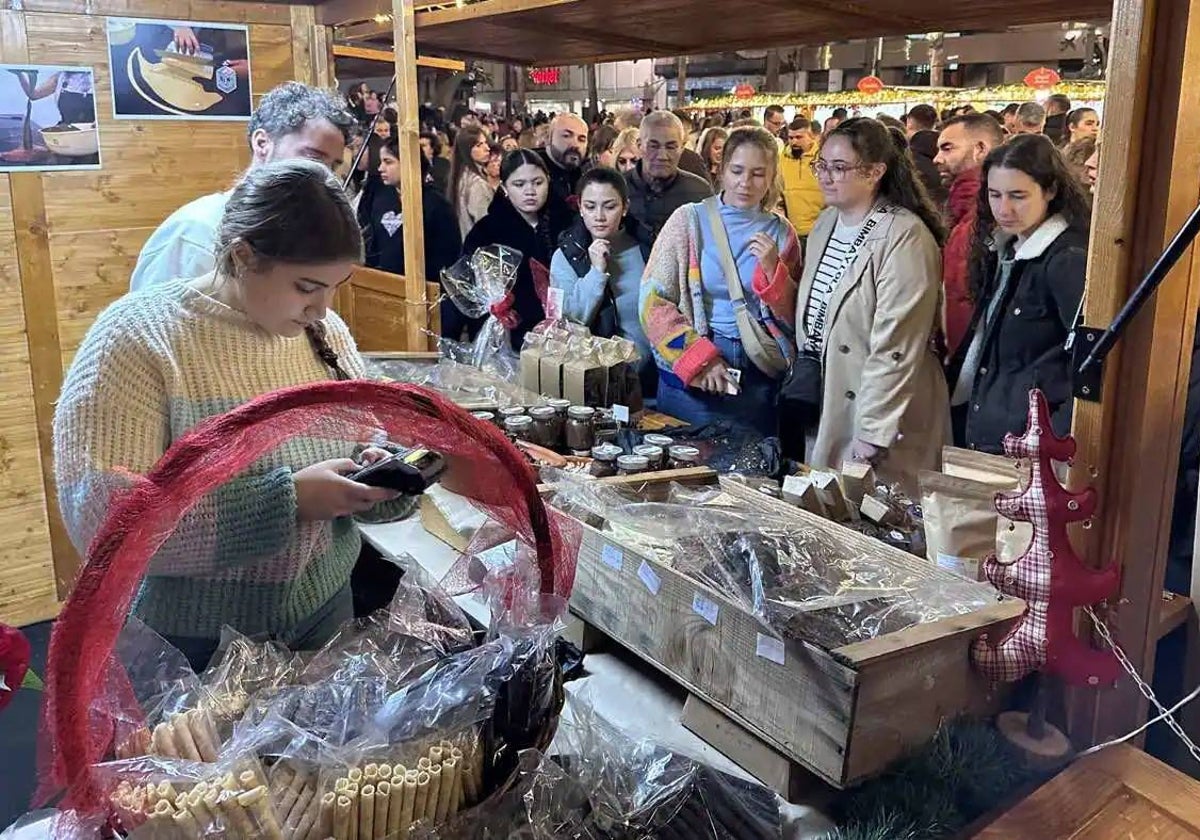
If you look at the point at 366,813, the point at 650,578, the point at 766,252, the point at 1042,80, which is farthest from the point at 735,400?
the point at 1042,80

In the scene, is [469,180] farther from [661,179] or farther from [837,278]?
[837,278]

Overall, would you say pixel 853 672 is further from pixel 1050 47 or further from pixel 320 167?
pixel 1050 47

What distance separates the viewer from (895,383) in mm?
→ 2441

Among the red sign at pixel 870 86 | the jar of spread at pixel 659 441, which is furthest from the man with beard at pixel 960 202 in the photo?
the red sign at pixel 870 86

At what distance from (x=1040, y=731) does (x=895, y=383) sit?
1.19 m

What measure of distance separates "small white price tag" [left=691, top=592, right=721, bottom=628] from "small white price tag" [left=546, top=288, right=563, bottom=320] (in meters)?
1.68

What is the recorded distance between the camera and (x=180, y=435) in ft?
4.35

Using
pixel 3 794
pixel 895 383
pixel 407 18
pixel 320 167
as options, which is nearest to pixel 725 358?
pixel 895 383

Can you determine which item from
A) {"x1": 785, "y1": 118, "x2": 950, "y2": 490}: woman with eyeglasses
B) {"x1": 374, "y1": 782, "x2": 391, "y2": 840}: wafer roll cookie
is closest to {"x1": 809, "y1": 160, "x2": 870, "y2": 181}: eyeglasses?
{"x1": 785, "y1": 118, "x2": 950, "y2": 490}: woman with eyeglasses

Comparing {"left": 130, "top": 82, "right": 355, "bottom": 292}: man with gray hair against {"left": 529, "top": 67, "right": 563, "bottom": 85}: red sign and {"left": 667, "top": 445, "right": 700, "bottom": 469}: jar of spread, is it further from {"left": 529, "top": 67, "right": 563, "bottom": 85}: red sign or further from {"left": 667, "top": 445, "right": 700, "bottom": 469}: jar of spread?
{"left": 529, "top": 67, "right": 563, "bottom": 85}: red sign

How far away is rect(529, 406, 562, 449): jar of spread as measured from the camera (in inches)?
88.2

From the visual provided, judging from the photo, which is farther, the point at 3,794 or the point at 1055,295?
the point at 3,794

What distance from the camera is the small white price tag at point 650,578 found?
1430 mm

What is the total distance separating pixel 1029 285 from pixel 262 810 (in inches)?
79.1
